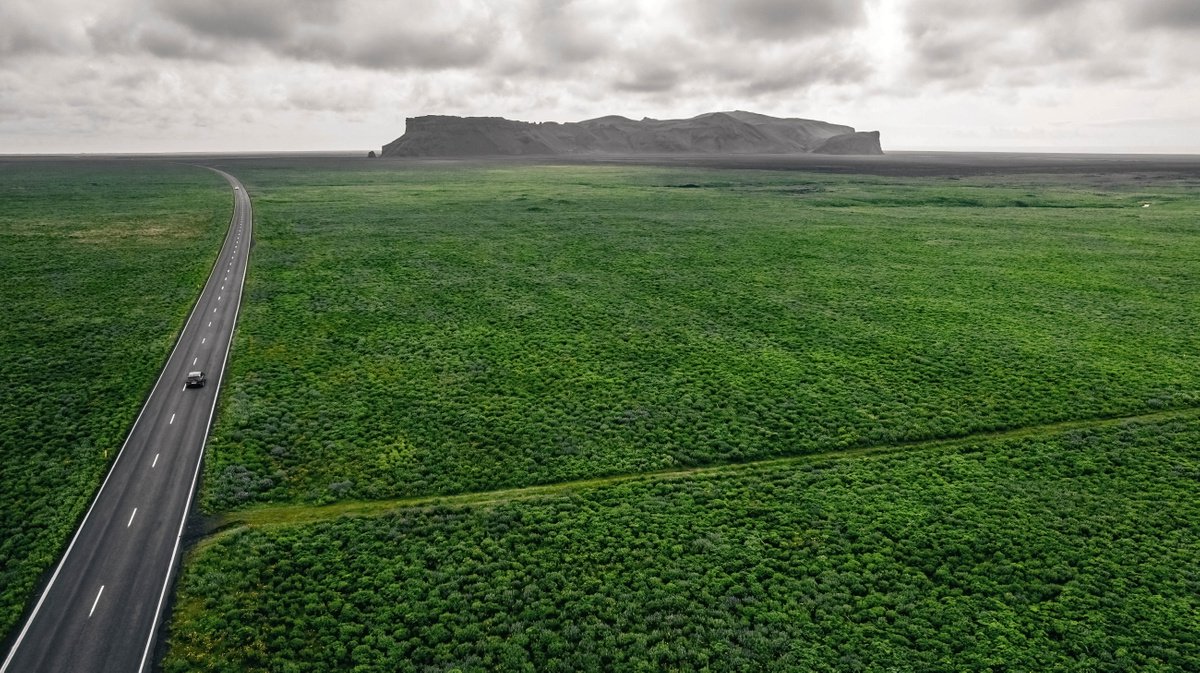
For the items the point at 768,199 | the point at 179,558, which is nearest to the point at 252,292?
the point at 179,558

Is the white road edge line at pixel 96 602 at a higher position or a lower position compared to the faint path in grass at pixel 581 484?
lower

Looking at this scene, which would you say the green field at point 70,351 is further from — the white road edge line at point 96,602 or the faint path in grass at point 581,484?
the faint path in grass at point 581,484

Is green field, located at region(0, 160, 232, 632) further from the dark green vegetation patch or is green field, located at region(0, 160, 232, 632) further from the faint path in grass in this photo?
the dark green vegetation patch

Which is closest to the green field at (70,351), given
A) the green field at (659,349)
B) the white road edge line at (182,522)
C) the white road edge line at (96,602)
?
the white road edge line at (96,602)

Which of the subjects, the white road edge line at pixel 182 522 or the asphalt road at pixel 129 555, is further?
the white road edge line at pixel 182 522

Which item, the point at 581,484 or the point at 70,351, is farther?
the point at 70,351

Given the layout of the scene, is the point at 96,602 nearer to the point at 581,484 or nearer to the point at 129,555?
the point at 129,555

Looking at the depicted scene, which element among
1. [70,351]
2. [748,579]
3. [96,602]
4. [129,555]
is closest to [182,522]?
[129,555]
